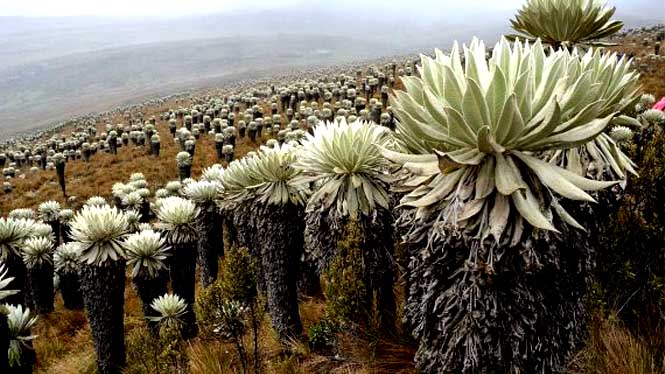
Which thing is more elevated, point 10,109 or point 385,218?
point 385,218

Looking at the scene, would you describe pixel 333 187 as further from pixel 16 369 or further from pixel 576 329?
pixel 16 369

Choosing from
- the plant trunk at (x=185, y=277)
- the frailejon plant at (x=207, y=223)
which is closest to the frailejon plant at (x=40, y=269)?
the plant trunk at (x=185, y=277)

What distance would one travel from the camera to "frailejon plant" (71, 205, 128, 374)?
652 cm

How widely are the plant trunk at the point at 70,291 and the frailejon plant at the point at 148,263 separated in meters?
4.28

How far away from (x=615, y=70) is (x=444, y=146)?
40.3 inches

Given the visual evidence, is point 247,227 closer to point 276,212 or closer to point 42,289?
point 276,212

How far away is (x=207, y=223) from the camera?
734 cm

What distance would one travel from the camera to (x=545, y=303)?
2547 millimetres

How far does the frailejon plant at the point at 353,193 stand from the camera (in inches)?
155

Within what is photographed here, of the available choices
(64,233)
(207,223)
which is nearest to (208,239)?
(207,223)

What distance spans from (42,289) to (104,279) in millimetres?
5214

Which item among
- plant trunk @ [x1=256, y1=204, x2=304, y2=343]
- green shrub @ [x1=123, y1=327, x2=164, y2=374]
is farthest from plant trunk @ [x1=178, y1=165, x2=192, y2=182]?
plant trunk @ [x1=256, y1=204, x2=304, y2=343]

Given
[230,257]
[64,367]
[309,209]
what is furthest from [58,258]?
[309,209]

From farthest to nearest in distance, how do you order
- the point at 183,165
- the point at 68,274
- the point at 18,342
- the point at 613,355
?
the point at 183,165 → the point at 68,274 → the point at 18,342 → the point at 613,355
